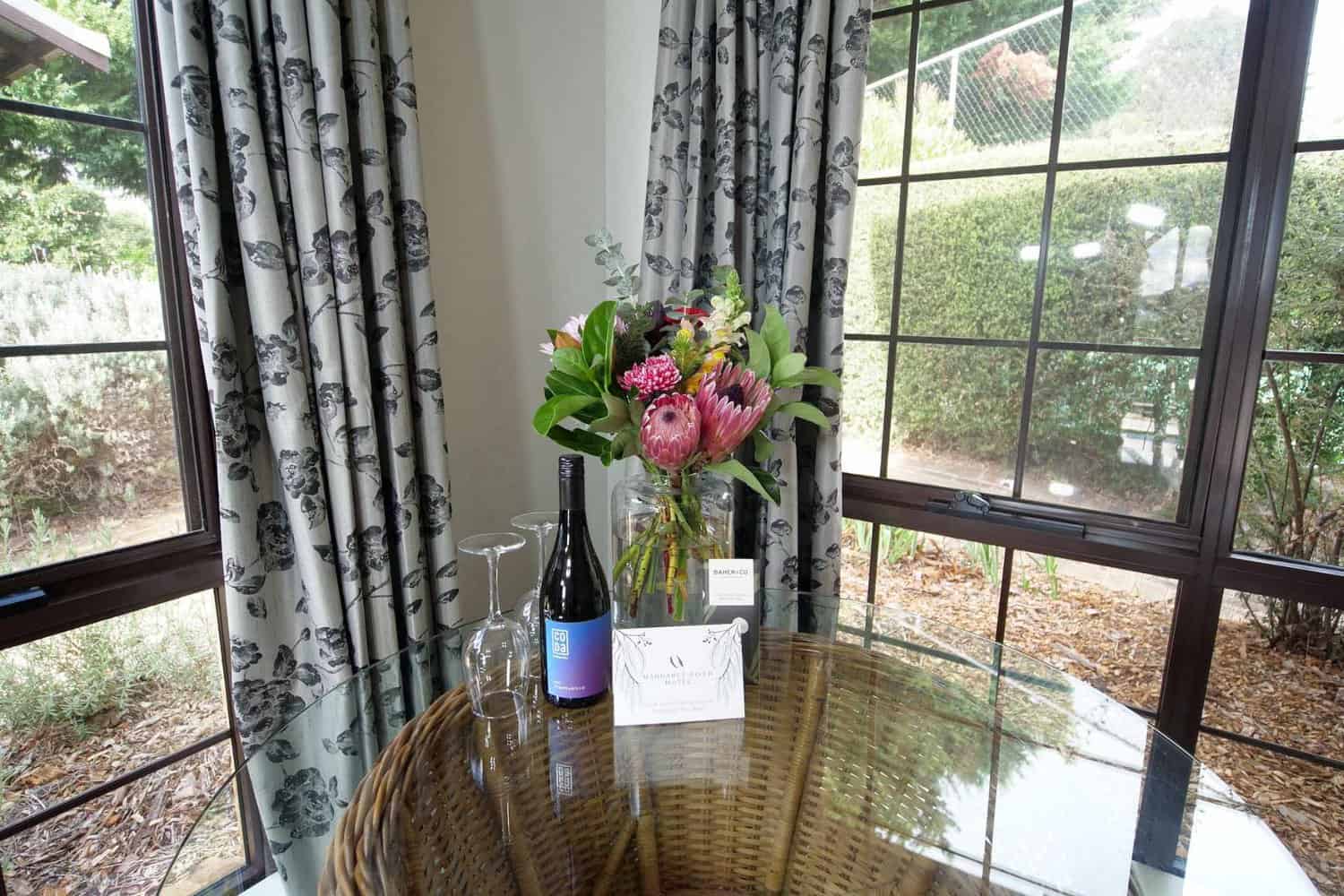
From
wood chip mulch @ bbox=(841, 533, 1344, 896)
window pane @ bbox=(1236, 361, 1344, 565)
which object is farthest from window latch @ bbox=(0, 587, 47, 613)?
window pane @ bbox=(1236, 361, 1344, 565)

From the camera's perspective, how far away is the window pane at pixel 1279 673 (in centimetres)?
140

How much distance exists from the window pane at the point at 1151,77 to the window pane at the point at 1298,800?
1276 mm

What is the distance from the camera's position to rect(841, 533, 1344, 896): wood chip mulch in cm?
139

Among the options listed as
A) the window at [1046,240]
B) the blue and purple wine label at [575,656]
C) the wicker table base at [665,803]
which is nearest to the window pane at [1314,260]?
the window at [1046,240]

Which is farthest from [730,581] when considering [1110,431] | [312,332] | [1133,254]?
[1133,254]

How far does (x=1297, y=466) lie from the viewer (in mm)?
1352

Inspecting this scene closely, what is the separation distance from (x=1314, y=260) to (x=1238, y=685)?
0.88 m

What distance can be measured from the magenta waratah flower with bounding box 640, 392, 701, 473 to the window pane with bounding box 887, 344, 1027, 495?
1.07 m

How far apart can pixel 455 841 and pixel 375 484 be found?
74cm

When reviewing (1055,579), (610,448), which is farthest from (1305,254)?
(610,448)

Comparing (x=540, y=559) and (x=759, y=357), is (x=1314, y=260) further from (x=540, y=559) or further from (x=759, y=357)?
(x=540, y=559)

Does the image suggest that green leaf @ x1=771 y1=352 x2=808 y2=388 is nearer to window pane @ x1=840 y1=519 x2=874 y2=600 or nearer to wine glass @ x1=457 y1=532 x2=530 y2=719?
wine glass @ x1=457 y1=532 x2=530 y2=719

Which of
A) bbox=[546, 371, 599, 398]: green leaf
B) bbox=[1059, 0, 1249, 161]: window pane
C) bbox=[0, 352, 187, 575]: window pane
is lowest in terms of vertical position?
bbox=[0, 352, 187, 575]: window pane

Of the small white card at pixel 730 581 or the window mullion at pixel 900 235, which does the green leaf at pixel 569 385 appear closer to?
the small white card at pixel 730 581
